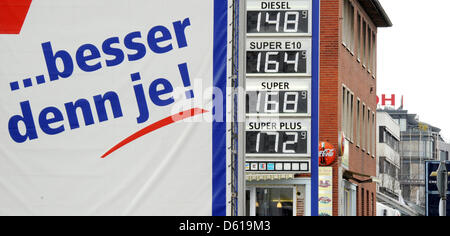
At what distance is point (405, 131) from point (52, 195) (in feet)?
416

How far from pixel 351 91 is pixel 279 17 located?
15.3m

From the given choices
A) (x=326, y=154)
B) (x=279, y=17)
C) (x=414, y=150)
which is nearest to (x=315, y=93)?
(x=279, y=17)

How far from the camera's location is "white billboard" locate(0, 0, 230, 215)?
10.9 m

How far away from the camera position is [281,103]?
26656 millimetres

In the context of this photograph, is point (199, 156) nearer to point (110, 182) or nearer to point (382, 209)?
point (110, 182)

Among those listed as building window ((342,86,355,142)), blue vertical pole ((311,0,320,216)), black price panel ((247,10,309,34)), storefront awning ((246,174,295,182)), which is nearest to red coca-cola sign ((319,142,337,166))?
storefront awning ((246,174,295,182))

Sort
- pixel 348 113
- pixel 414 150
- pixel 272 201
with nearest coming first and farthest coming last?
pixel 272 201 < pixel 348 113 < pixel 414 150

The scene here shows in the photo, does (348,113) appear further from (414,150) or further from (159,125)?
(414,150)

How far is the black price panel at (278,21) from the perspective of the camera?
26337 millimetres

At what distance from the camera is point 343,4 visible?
129 ft

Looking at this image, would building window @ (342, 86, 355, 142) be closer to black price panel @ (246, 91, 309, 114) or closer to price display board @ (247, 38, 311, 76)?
black price panel @ (246, 91, 309, 114)

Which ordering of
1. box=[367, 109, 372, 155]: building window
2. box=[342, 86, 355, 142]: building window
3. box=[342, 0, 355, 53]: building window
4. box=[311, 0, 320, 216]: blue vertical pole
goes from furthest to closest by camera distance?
1. box=[367, 109, 372, 155]: building window
2. box=[342, 0, 355, 53]: building window
3. box=[342, 86, 355, 142]: building window
4. box=[311, 0, 320, 216]: blue vertical pole

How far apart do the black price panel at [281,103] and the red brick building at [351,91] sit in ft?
29.8

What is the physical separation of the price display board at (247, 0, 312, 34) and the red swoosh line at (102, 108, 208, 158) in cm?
1547
